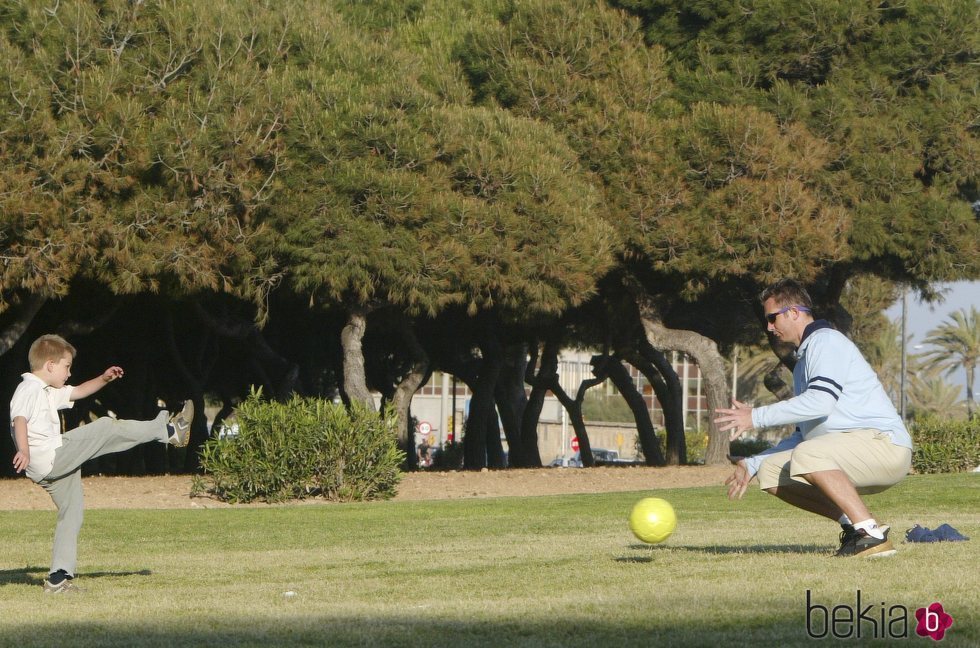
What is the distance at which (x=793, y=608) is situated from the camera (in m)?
6.30

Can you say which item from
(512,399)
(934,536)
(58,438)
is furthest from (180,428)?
(512,399)

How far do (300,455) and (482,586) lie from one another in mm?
12121

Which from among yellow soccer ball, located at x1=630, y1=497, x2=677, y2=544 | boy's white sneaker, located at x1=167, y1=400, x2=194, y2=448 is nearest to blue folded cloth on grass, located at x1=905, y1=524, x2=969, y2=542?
yellow soccer ball, located at x1=630, y1=497, x2=677, y2=544

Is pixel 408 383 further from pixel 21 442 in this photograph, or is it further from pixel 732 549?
pixel 21 442

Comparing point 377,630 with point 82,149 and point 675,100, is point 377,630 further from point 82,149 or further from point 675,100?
point 675,100

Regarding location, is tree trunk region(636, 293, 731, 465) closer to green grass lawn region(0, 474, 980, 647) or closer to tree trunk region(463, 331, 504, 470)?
tree trunk region(463, 331, 504, 470)

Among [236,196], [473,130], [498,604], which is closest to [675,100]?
[473,130]

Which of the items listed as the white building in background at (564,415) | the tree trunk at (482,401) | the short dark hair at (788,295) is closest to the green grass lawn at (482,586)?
the short dark hair at (788,295)

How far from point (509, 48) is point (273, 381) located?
16.4 meters

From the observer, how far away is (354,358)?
2491cm

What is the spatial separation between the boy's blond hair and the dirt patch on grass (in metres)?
11.4

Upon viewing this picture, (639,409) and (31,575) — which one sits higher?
(639,409)

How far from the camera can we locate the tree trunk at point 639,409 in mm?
38438

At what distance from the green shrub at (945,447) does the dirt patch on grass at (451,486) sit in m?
3.91
